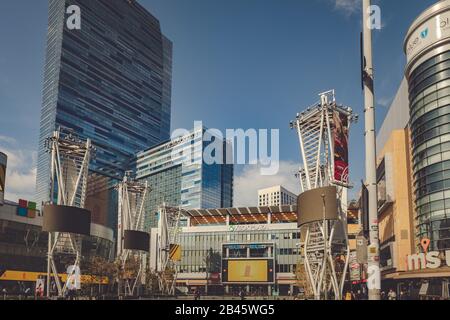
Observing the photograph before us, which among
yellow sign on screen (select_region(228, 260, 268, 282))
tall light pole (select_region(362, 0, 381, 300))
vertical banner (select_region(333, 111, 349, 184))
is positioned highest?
vertical banner (select_region(333, 111, 349, 184))

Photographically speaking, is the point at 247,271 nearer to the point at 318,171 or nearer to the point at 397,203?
the point at 397,203

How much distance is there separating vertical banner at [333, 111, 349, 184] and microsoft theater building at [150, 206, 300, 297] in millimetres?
69253

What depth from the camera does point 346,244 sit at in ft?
184

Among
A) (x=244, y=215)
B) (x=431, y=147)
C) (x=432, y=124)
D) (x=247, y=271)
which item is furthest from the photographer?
(x=244, y=215)

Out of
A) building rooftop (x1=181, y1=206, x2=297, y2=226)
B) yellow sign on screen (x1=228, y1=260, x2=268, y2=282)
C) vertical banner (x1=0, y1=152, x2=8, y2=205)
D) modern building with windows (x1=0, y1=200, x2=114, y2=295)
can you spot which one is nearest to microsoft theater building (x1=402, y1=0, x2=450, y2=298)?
yellow sign on screen (x1=228, y1=260, x2=268, y2=282)

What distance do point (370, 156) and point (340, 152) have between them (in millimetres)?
33858

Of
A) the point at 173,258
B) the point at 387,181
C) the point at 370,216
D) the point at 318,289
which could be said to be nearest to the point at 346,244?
the point at 318,289

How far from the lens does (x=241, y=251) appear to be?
130 metres

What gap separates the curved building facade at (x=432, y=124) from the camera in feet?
230

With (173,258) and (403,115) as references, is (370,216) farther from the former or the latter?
(173,258)

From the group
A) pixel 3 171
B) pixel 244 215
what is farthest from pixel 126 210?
pixel 244 215

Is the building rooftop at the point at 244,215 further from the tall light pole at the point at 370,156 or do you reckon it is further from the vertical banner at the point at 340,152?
the tall light pole at the point at 370,156

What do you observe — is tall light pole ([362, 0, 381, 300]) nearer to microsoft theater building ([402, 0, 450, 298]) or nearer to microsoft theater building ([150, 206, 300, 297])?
microsoft theater building ([402, 0, 450, 298])

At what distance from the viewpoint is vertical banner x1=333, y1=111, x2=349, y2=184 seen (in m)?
52.0
